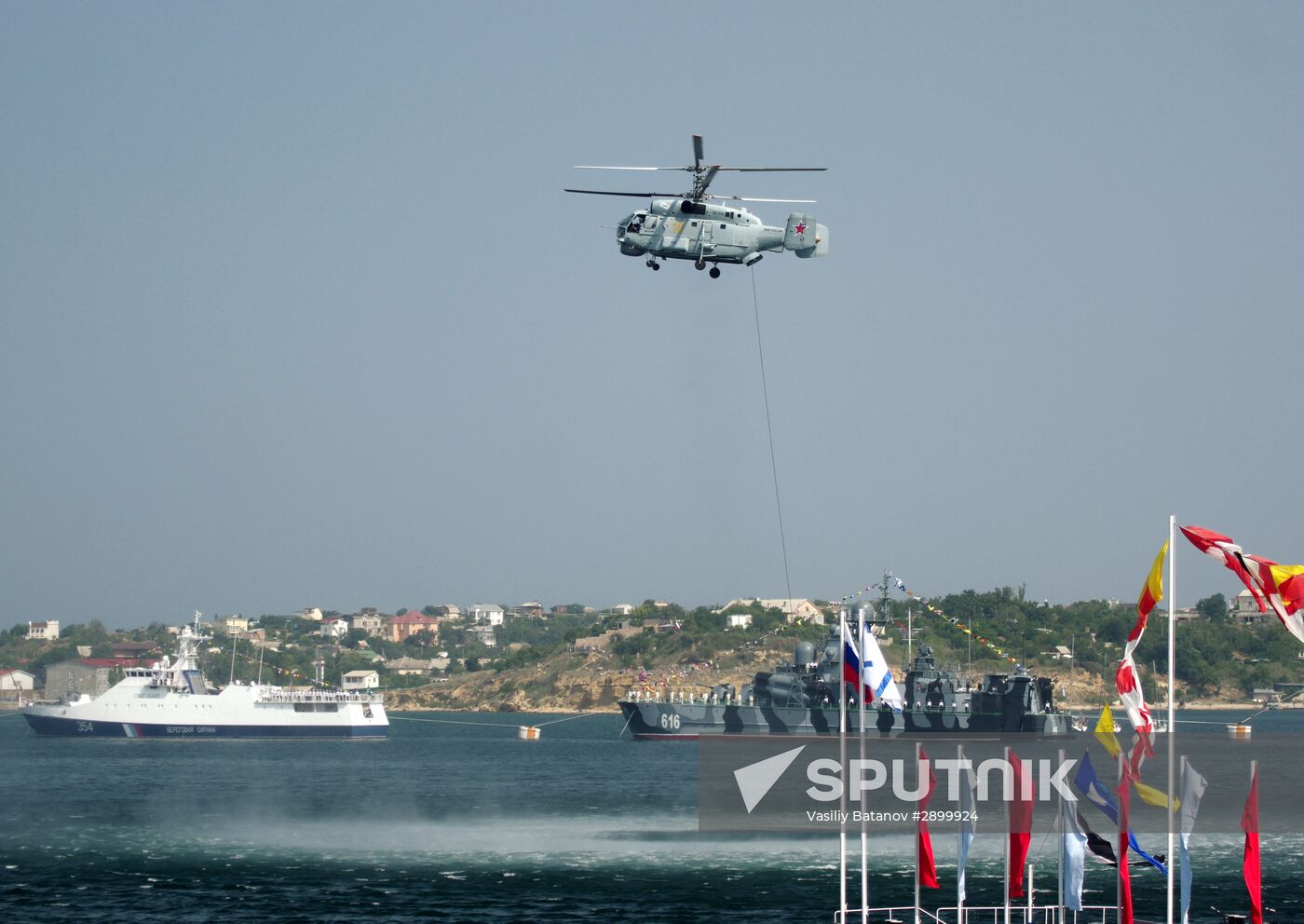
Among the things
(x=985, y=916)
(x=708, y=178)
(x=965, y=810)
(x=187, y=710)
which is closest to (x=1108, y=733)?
(x=965, y=810)

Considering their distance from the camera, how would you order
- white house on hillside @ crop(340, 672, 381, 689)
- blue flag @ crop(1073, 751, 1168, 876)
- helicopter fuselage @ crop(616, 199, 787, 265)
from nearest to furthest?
blue flag @ crop(1073, 751, 1168, 876) < helicopter fuselage @ crop(616, 199, 787, 265) < white house on hillside @ crop(340, 672, 381, 689)

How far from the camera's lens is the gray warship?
89.6 metres

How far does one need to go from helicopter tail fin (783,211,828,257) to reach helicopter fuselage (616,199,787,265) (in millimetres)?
2407

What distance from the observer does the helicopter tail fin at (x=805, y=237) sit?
41.7m

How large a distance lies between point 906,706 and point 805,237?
Answer: 52426mm

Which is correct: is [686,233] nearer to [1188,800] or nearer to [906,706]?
[1188,800]

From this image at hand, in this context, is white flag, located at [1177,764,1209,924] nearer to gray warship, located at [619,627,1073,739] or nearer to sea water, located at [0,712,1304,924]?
sea water, located at [0,712,1304,924]

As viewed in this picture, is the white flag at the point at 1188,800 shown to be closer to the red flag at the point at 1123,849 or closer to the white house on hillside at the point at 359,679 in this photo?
the red flag at the point at 1123,849

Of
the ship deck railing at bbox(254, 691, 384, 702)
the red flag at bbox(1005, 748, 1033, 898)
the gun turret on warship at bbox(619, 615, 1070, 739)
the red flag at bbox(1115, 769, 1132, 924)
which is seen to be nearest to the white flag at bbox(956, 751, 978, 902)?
the red flag at bbox(1005, 748, 1033, 898)

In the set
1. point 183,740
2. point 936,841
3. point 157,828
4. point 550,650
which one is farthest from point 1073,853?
point 550,650

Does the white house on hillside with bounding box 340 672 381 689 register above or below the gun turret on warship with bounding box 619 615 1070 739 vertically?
below

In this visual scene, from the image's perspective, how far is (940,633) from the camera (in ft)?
525

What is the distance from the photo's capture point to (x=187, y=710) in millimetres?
100688

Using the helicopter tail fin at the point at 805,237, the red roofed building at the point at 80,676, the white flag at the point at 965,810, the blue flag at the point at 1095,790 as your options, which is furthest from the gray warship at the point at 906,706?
the red roofed building at the point at 80,676
